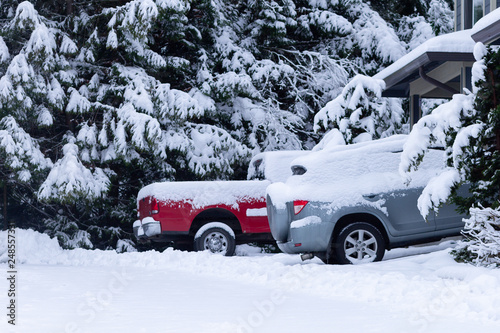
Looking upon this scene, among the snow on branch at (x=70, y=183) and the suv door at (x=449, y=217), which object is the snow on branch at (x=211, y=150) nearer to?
the snow on branch at (x=70, y=183)

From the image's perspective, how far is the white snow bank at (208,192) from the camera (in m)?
13.9

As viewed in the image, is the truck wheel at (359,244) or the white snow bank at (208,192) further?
the white snow bank at (208,192)

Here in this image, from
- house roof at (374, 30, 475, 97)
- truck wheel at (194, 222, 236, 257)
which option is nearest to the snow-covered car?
truck wheel at (194, 222, 236, 257)

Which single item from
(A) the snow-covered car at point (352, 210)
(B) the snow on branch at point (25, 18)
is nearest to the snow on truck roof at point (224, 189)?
(A) the snow-covered car at point (352, 210)

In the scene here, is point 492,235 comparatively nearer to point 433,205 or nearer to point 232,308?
point 433,205

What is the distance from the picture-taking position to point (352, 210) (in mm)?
10797

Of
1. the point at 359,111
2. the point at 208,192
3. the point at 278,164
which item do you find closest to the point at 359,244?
the point at 278,164

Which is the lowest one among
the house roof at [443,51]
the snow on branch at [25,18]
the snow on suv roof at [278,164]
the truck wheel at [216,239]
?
the truck wheel at [216,239]

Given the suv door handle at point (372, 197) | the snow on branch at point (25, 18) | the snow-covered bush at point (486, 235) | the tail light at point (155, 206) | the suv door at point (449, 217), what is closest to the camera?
the snow-covered bush at point (486, 235)

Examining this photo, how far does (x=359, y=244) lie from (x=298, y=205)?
3.55 ft

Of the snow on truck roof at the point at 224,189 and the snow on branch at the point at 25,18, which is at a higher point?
the snow on branch at the point at 25,18

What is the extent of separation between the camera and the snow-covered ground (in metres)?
6.50

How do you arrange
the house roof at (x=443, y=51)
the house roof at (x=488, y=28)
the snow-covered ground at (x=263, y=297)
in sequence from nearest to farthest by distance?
1. the snow-covered ground at (x=263, y=297)
2. the house roof at (x=488, y=28)
3. the house roof at (x=443, y=51)

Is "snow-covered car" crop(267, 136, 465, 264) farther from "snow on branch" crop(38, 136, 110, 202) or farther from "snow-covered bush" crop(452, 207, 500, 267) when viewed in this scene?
"snow on branch" crop(38, 136, 110, 202)
